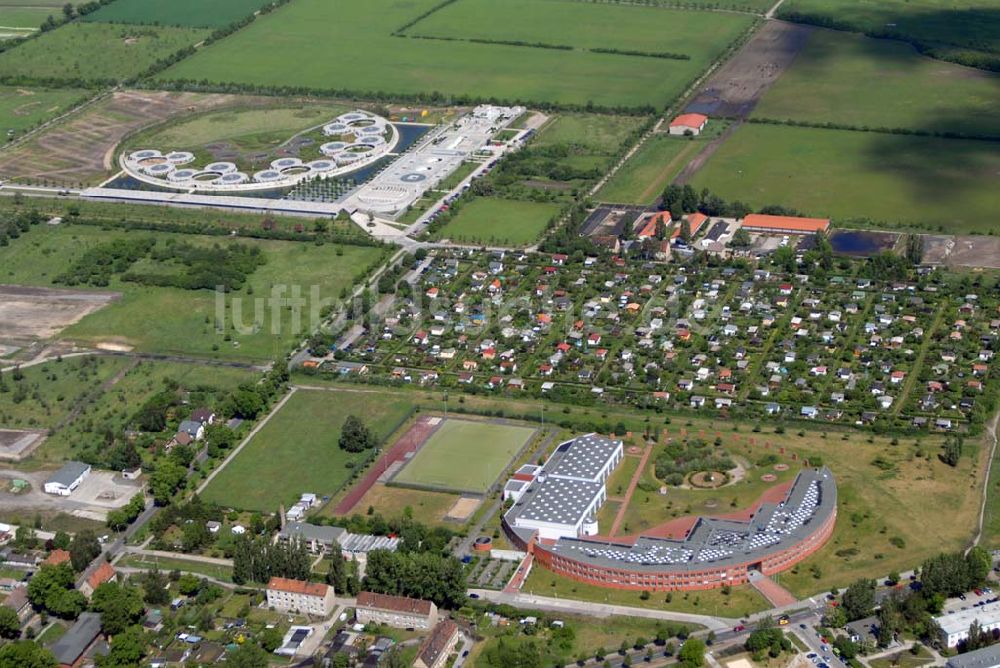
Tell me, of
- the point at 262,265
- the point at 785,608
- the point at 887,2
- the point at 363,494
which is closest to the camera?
the point at 785,608

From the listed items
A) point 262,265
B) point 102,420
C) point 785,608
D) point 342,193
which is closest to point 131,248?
point 262,265

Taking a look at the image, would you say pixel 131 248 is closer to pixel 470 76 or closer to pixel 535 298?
pixel 535 298

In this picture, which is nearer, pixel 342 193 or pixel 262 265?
pixel 262 265

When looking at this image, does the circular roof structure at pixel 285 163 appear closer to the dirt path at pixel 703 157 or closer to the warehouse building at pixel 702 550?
the dirt path at pixel 703 157

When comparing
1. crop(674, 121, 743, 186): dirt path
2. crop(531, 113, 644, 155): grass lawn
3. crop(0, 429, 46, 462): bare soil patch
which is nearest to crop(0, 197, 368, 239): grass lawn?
crop(531, 113, 644, 155): grass lawn

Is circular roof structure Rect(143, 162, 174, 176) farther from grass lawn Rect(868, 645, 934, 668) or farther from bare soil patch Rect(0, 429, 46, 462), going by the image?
grass lawn Rect(868, 645, 934, 668)

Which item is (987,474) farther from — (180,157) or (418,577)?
(180,157)
